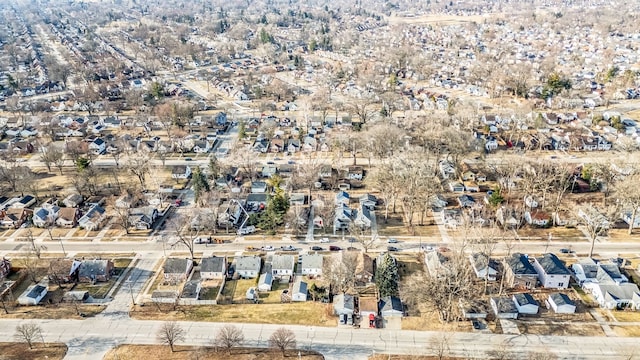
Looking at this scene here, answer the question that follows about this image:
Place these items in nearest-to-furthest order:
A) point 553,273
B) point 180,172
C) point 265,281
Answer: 1. point 553,273
2. point 265,281
3. point 180,172

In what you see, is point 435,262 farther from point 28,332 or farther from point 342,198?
point 28,332

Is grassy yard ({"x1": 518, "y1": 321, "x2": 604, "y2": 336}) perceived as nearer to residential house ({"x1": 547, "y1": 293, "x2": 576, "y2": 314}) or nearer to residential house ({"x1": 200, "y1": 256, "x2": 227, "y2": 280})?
residential house ({"x1": 547, "y1": 293, "x2": 576, "y2": 314})

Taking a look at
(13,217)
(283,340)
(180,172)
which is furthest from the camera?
(180,172)

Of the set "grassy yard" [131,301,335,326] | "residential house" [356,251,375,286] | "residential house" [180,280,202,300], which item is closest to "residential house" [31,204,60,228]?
"grassy yard" [131,301,335,326]

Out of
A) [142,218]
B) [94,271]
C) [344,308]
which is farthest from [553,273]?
[142,218]

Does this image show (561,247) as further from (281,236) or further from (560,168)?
(281,236)

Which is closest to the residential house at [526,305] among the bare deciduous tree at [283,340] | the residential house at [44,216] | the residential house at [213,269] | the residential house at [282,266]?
the bare deciduous tree at [283,340]

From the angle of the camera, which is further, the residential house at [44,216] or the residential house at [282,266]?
the residential house at [44,216]

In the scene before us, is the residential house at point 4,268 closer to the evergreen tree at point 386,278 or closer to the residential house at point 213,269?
the residential house at point 213,269
